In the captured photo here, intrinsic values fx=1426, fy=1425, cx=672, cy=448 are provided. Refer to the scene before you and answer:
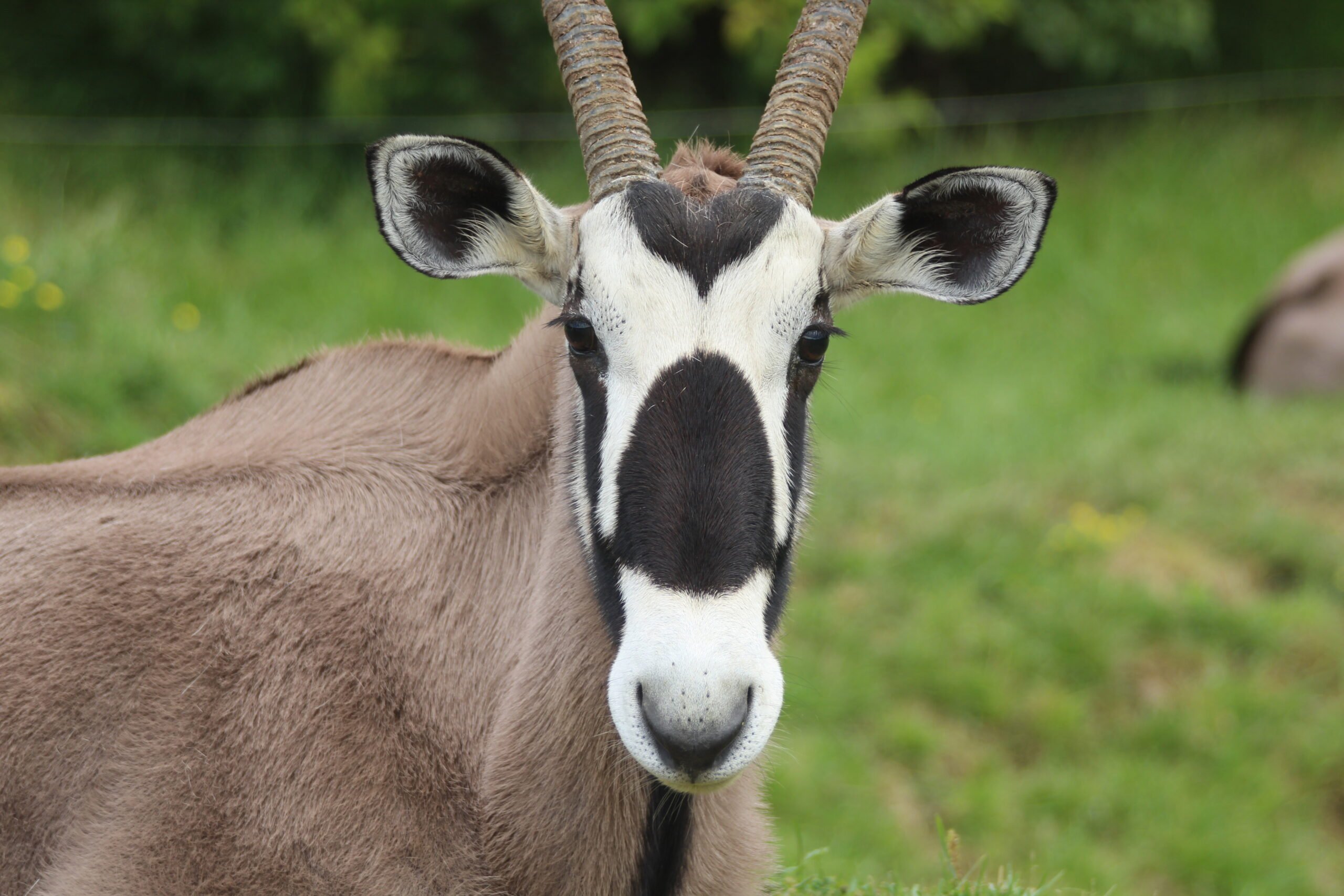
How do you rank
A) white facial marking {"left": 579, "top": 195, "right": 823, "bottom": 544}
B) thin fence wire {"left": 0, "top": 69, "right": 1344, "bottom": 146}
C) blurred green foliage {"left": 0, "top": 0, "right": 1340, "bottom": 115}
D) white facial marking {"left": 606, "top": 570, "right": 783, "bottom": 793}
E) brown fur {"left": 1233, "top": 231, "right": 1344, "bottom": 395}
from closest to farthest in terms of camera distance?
white facial marking {"left": 606, "top": 570, "right": 783, "bottom": 793} < white facial marking {"left": 579, "top": 195, "right": 823, "bottom": 544} < brown fur {"left": 1233, "top": 231, "right": 1344, "bottom": 395} < blurred green foliage {"left": 0, "top": 0, "right": 1340, "bottom": 115} < thin fence wire {"left": 0, "top": 69, "right": 1344, "bottom": 146}

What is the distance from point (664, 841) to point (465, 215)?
153 centimetres

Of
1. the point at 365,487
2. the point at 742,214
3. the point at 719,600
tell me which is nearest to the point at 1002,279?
the point at 742,214

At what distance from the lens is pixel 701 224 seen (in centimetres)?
303

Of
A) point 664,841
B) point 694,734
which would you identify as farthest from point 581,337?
point 664,841

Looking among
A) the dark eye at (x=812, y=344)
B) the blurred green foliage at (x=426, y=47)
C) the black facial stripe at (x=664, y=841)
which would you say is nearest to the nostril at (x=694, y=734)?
the black facial stripe at (x=664, y=841)

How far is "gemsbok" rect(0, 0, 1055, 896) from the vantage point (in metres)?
2.97

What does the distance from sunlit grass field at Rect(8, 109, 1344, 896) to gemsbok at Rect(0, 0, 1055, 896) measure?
0.69 m

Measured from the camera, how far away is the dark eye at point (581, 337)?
121 inches

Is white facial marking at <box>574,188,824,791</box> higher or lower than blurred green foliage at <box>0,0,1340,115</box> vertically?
lower

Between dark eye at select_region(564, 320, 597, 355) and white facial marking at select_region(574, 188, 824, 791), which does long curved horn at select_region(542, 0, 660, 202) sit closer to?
white facial marking at select_region(574, 188, 824, 791)

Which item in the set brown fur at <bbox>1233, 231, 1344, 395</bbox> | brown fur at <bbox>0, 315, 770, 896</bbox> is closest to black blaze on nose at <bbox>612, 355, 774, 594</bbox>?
brown fur at <bbox>0, 315, 770, 896</bbox>

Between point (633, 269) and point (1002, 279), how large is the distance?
3.18 feet

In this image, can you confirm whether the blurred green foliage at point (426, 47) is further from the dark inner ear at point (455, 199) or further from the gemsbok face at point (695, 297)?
the dark inner ear at point (455, 199)

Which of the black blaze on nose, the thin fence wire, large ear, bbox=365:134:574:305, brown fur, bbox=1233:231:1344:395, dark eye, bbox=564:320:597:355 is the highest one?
the thin fence wire
